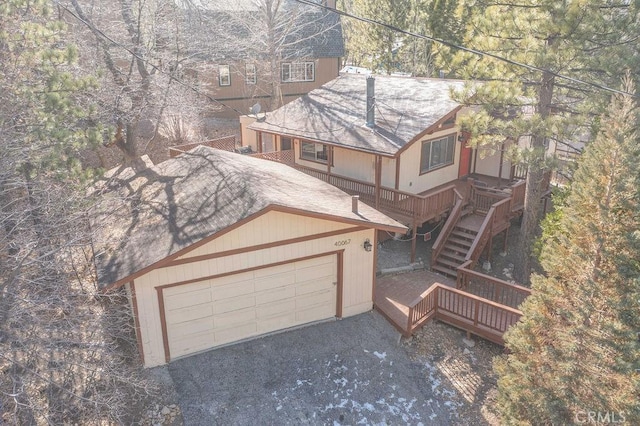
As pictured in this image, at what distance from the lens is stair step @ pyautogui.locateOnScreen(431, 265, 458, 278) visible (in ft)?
49.9

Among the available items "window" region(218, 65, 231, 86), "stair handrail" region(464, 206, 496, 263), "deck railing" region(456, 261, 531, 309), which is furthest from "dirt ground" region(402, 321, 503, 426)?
"window" region(218, 65, 231, 86)

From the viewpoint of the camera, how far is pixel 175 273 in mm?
10250

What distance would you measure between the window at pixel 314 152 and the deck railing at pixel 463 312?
7.92 m

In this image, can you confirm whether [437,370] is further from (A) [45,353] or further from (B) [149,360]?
(A) [45,353]

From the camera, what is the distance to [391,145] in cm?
1540

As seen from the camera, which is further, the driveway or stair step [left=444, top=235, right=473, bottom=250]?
stair step [left=444, top=235, right=473, bottom=250]

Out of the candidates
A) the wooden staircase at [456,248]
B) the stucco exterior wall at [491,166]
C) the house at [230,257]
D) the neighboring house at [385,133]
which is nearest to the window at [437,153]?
the neighboring house at [385,133]

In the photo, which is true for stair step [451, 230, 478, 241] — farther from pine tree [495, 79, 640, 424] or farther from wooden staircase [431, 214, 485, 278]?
pine tree [495, 79, 640, 424]

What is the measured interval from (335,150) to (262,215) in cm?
826

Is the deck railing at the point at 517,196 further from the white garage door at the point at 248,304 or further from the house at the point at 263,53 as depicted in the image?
the house at the point at 263,53

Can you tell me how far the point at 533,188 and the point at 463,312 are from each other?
4.80m

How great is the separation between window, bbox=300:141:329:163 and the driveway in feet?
28.7

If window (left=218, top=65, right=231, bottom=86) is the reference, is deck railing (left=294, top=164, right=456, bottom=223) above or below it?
below

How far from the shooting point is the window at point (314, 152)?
19.0m
